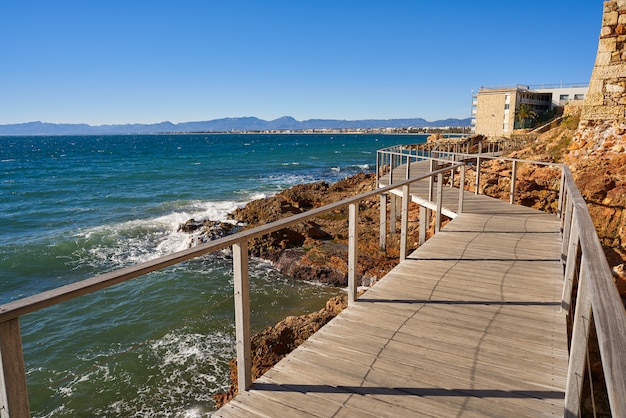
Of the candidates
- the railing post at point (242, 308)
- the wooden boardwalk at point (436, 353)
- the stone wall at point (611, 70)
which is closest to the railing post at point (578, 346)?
the wooden boardwalk at point (436, 353)

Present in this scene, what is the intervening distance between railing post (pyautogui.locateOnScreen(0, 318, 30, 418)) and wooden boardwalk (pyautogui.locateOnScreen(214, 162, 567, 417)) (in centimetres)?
130

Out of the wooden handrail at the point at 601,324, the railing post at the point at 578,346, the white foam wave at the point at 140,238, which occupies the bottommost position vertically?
the white foam wave at the point at 140,238

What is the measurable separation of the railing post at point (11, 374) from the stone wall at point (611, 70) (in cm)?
1549

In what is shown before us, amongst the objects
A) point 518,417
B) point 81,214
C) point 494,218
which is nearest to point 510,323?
point 518,417

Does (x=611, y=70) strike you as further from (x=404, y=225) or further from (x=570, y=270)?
(x=570, y=270)

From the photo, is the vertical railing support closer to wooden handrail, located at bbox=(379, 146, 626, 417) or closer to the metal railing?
the metal railing

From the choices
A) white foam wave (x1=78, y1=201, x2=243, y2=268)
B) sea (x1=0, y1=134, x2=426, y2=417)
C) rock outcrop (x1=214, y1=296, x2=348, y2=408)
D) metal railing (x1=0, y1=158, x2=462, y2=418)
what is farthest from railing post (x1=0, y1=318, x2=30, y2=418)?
white foam wave (x1=78, y1=201, x2=243, y2=268)

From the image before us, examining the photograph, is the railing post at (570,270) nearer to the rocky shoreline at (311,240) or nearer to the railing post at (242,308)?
the railing post at (242,308)

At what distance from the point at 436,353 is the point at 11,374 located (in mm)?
2885

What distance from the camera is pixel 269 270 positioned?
1318 centimetres

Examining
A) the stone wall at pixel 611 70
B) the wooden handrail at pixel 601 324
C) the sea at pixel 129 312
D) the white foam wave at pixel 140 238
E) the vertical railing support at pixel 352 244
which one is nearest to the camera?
the wooden handrail at pixel 601 324

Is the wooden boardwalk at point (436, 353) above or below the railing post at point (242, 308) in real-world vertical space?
below

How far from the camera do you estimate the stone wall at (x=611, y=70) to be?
1305cm

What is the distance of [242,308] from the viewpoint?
296 cm
